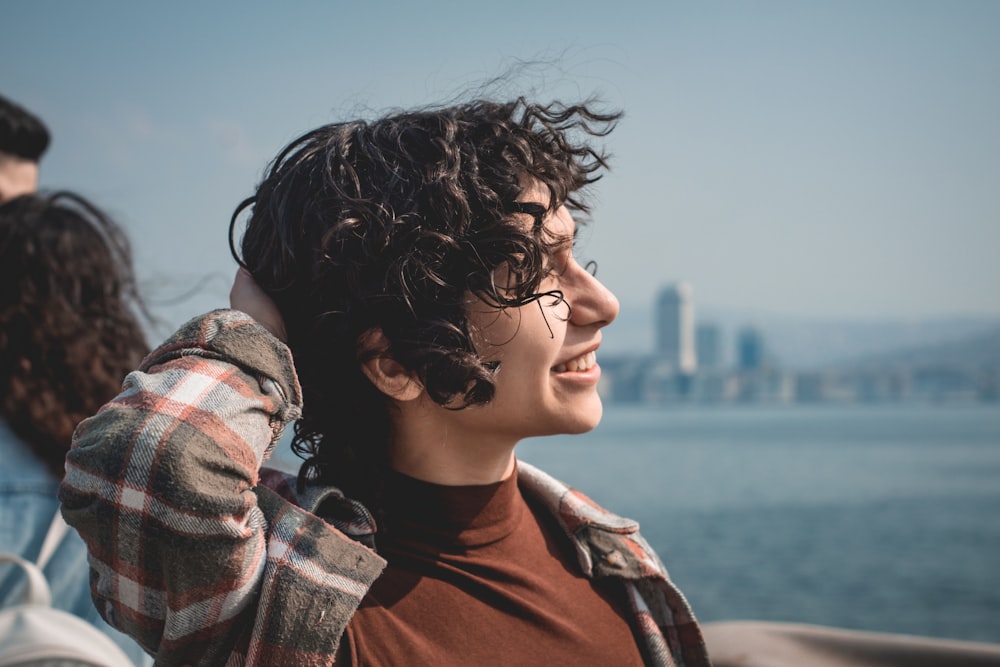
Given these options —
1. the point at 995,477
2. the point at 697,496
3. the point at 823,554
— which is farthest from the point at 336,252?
the point at 995,477

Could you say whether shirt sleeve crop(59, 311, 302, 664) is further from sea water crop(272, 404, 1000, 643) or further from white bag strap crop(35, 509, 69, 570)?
white bag strap crop(35, 509, 69, 570)

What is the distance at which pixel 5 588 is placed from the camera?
74.7 inches

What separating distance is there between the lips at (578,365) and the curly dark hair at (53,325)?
1353mm

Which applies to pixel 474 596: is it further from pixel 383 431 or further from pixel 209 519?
pixel 209 519

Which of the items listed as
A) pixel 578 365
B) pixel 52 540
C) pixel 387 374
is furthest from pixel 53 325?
pixel 578 365

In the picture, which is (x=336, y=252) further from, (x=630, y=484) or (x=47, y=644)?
(x=630, y=484)

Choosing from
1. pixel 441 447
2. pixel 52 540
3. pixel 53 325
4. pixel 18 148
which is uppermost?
pixel 18 148

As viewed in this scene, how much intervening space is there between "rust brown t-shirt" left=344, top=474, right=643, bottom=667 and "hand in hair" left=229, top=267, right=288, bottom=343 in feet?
1.09

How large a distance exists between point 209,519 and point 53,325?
1384 mm

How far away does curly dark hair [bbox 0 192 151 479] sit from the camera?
90.6 inches

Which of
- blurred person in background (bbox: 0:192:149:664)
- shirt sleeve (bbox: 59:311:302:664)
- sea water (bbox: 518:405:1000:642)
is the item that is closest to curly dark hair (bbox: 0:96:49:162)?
blurred person in background (bbox: 0:192:149:664)

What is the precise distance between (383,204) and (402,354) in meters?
0.24

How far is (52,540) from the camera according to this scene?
6.92ft

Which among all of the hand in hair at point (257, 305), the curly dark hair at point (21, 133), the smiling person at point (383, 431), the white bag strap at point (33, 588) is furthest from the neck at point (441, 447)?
the curly dark hair at point (21, 133)
